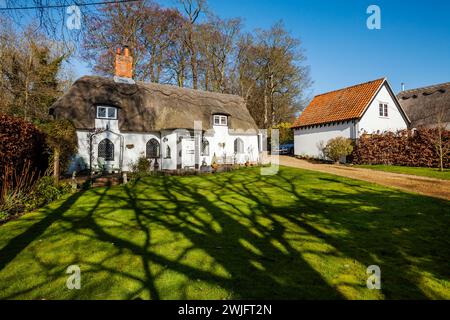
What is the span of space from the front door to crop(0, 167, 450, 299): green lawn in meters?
11.2

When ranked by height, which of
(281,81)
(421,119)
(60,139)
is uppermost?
(281,81)

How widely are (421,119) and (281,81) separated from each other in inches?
796

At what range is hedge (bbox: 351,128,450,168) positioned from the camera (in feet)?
66.6

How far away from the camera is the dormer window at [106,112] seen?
66.3ft

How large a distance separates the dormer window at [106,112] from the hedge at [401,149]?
66.8 ft

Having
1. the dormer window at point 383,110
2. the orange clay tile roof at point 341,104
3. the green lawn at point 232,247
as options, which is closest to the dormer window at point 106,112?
the green lawn at point 232,247

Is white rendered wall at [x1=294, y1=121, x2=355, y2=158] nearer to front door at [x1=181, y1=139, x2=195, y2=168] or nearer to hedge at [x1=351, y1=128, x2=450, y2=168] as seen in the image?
hedge at [x1=351, y1=128, x2=450, y2=168]

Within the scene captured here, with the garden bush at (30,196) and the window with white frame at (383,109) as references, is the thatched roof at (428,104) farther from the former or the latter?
the garden bush at (30,196)

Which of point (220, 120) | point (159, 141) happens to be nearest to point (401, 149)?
point (220, 120)

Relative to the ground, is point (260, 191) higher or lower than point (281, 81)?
lower

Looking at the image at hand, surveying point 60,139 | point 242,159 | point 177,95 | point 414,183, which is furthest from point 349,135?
point 60,139

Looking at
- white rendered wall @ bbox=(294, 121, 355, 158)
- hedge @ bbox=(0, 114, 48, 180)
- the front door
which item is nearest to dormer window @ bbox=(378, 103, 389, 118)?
white rendered wall @ bbox=(294, 121, 355, 158)

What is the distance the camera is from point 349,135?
2517cm
